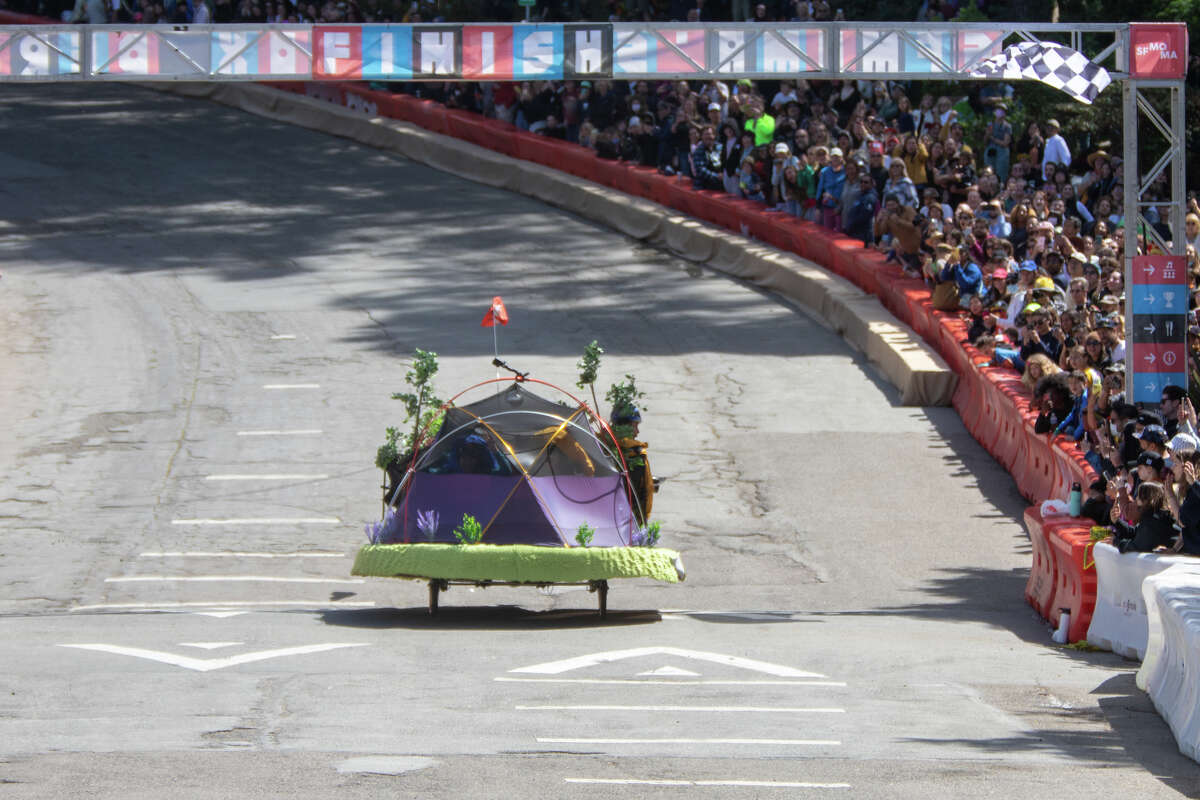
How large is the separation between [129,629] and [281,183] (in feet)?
70.4

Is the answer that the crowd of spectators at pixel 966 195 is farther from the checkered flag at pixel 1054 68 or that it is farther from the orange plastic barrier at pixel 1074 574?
the checkered flag at pixel 1054 68

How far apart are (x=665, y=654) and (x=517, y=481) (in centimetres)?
253

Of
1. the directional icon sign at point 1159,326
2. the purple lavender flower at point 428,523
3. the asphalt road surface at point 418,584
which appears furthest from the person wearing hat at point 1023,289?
the purple lavender flower at point 428,523

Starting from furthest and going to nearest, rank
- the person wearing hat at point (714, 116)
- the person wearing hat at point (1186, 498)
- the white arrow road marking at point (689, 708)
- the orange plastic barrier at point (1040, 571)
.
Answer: the person wearing hat at point (714, 116) → the orange plastic barrier at point (1040, 571) → the person wearing hat at point (1186, 498) → the white arrow road marking at point (689, 708)

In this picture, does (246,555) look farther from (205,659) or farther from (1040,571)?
(1040,571)

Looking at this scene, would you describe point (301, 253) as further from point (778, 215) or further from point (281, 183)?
point (778, 215)

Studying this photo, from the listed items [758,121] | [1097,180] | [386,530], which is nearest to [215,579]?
[386,530]

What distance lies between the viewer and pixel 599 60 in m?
17.5

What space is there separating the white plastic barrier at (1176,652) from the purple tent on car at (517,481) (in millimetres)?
4798

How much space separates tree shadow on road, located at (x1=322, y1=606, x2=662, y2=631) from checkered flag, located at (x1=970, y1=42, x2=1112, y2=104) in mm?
6572

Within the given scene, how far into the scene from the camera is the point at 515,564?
1366 centimetres

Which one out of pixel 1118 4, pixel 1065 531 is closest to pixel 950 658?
pixel 1065 531

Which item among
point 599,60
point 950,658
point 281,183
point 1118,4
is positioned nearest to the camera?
point 950,658

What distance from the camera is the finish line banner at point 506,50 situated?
17281 mm
